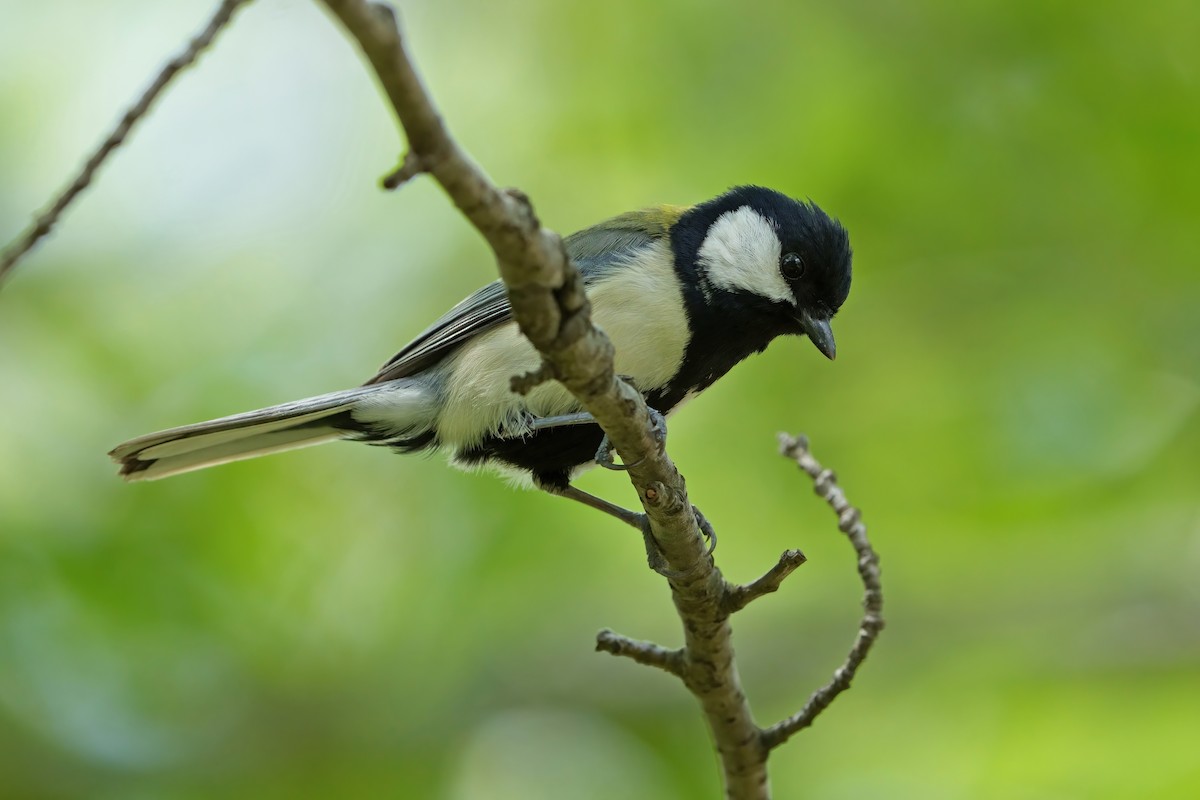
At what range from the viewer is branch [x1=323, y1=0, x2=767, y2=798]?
144 centimetres

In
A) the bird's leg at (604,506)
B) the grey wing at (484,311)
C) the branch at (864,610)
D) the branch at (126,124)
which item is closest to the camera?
the branch at (126,124)

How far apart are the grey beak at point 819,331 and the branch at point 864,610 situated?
0.82 m

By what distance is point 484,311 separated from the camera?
3.78 m

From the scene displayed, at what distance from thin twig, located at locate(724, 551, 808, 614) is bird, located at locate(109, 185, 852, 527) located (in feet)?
2.21

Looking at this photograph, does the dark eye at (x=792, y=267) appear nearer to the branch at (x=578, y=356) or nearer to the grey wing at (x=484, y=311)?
the grey wing at (x=484, y=311)

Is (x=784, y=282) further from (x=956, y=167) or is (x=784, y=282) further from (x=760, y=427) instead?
(x=956, y=167)

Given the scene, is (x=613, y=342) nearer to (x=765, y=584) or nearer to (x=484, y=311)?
(x=484, y=311)

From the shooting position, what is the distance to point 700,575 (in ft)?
9.30

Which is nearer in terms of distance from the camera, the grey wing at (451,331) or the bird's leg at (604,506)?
the bird's leg at (604,506)

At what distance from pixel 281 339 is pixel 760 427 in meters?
2.17

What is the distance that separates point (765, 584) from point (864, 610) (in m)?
0.35

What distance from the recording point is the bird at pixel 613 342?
3578 mm

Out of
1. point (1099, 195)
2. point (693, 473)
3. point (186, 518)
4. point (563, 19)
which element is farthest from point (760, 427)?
point (186, 518)

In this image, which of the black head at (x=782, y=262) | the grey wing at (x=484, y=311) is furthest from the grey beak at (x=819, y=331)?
the grey wing at (x=484, y=311)
